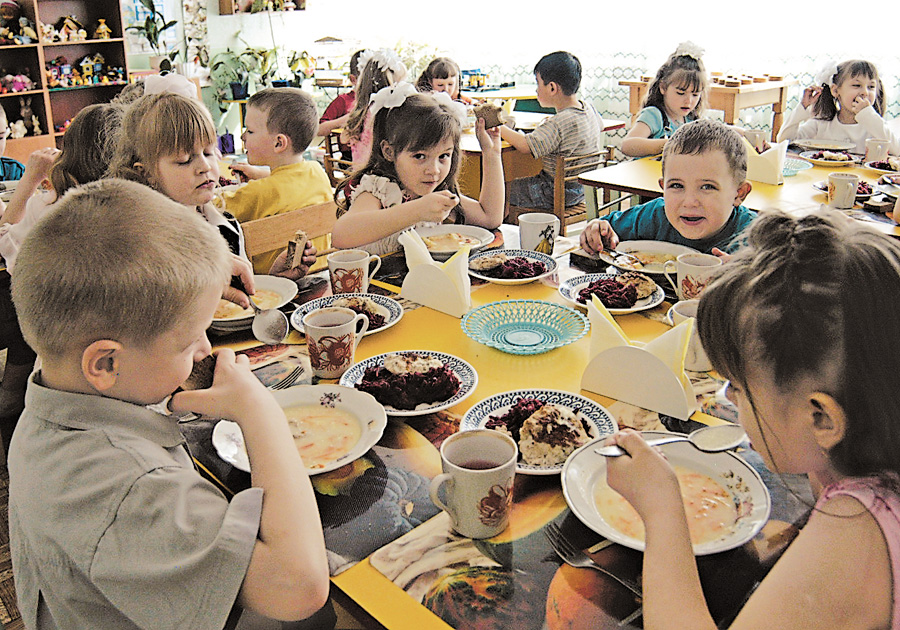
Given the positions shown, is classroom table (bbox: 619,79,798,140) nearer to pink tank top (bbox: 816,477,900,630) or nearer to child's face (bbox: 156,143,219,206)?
child's face (bbox: 156,143,219,206)

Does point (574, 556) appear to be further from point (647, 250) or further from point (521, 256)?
point (647, 250)

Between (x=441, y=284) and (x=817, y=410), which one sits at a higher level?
(x=817, y=410)

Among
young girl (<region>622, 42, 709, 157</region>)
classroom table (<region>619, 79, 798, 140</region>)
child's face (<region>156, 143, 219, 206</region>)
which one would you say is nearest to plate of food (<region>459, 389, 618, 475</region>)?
child's face (<region>156, 143, 219, 206</region>)

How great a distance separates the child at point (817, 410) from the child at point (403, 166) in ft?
4.57

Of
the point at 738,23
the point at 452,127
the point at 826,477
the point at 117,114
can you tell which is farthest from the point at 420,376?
the point at 738,23

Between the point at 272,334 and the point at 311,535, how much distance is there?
727 mm

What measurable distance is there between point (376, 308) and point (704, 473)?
819mm

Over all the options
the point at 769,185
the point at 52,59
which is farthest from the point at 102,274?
the point at 52,59

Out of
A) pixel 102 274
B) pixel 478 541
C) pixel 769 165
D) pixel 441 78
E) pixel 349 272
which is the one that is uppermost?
pixel 441 78

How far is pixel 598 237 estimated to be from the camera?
1959mm

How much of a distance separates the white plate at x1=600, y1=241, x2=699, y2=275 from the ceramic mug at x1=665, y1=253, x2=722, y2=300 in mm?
162

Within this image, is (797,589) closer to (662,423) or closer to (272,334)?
(662,423)

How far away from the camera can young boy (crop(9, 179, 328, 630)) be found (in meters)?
0.79

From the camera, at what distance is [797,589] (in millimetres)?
702
